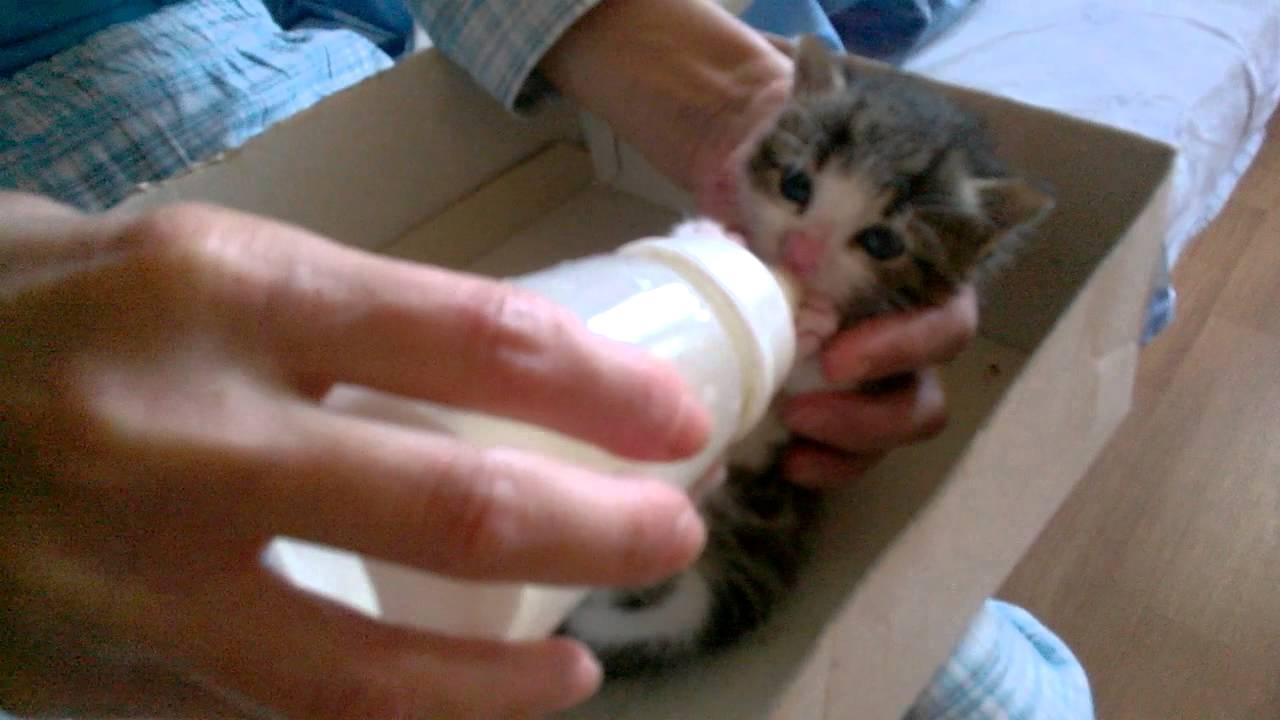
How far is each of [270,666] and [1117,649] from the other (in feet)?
3.33

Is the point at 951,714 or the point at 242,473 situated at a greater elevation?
the point at 242,473

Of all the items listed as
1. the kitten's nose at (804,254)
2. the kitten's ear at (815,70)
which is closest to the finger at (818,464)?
the kitten's nose at (804,254)

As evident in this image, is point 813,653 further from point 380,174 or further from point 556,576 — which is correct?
point 380,174

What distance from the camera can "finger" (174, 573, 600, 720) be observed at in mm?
236

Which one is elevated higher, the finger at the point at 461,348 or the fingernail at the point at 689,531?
the finger at the point at 461,348

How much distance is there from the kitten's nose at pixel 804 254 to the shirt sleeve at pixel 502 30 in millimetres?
296

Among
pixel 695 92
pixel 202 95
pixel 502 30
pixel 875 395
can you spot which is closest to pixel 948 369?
pixel 875 395

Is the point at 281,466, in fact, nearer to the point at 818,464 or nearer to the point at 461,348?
the point at 461,348

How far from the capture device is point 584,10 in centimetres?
72

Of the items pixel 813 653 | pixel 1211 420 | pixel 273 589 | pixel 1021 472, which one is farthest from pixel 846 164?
pixel 1211 420

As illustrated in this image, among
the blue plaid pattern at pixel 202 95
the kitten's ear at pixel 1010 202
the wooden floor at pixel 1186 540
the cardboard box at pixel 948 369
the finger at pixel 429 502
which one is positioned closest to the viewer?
the finger at pixel 429 502

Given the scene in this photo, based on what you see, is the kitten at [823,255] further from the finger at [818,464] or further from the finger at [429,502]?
the finger at [429,502]

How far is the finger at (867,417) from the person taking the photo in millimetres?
560

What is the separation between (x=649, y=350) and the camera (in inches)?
Result: 12.7
